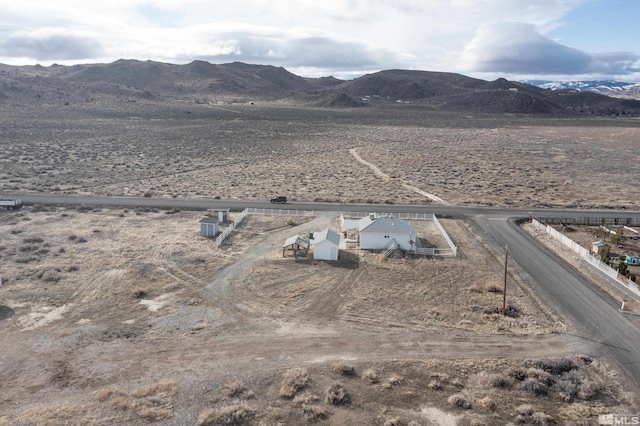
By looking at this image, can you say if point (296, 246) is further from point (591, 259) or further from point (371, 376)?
point (591, 259)

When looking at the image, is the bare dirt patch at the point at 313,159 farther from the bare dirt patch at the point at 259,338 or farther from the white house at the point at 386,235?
the bare dirt patch at the point at 259,338

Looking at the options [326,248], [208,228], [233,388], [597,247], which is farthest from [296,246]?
[597,247]

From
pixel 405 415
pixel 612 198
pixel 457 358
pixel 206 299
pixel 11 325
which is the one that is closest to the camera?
pixel 405 415

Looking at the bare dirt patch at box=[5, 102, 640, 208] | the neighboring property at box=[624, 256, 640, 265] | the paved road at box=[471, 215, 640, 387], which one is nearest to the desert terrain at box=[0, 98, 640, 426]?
the bare dirt patch at box=[5, 102, 640, 208]

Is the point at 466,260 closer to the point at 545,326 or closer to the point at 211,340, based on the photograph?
the point at 545,326

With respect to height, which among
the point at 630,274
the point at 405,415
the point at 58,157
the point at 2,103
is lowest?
the point at 405,415

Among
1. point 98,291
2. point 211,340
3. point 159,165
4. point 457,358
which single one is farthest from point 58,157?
point 457,358
